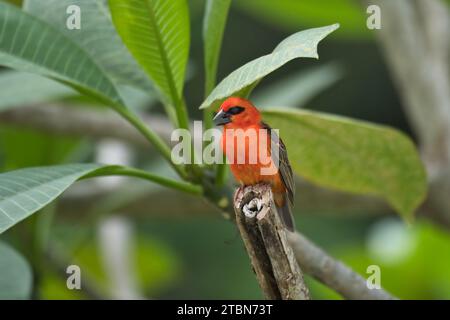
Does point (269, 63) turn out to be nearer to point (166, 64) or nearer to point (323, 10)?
point (166, 64)

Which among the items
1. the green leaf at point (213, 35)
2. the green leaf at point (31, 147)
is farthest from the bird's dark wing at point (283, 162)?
the green leaf at point (31, 147)

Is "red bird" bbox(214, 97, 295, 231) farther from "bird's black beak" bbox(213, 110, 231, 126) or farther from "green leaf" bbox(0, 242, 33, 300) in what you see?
"green leaf" bbox(0, 242, 33, 300)

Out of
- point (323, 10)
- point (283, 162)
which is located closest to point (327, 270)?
point (283, 162)

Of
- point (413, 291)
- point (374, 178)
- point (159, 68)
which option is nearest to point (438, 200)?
point (413, 291)

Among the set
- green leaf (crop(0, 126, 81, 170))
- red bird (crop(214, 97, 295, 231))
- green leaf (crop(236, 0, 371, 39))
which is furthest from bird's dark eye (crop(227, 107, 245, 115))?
green leaf (crop(236, 0, 371, 39))
